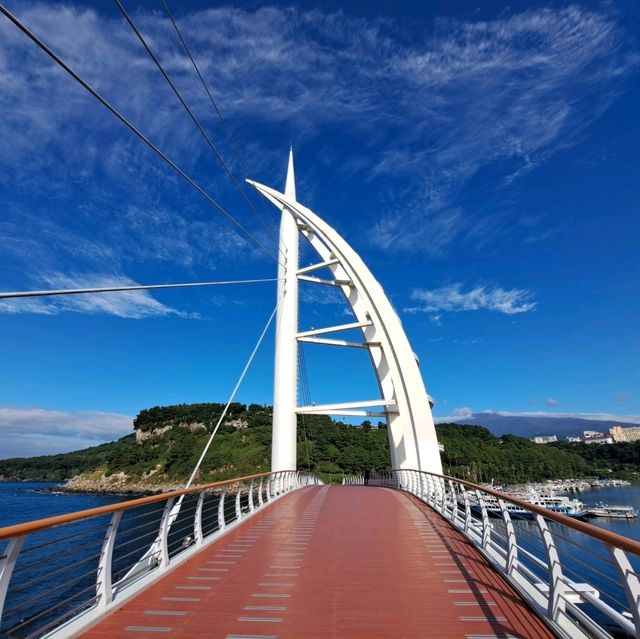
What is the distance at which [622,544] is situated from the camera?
2469mm

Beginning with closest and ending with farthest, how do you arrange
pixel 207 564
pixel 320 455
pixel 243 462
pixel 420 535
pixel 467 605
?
1. pixel 467 605
2. pixel 207 564
3. pixel 420 535
4. pixel 320 455
5. pixel 243 462

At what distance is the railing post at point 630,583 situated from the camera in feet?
7.74

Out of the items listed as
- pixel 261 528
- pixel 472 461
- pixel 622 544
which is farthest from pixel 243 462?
pixel 622 544

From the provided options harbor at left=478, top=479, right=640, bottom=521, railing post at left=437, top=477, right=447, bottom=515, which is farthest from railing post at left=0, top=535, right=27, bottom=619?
railing post at left=437, top=477, right=447, bottom=515

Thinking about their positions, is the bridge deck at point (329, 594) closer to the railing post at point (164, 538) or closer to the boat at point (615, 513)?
the railing post at point (164, 538)

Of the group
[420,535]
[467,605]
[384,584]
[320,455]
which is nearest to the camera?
[467,605]

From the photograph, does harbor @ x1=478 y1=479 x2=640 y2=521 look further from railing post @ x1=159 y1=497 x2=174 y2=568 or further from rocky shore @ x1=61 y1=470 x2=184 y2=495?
rocky shore @ x1=61 y1=470 x2=184 y2=495

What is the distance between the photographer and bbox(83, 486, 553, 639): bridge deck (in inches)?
126

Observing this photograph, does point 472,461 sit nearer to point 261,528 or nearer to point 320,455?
point 320,455

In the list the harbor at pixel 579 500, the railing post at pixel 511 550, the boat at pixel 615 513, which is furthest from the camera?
the boat at pixel 615 513

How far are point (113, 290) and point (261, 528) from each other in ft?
15.9

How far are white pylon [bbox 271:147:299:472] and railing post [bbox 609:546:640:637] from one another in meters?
14.4

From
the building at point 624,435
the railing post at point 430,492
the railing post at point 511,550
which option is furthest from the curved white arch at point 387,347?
the building at point 624,435

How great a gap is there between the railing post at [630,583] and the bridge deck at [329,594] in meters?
0.98
